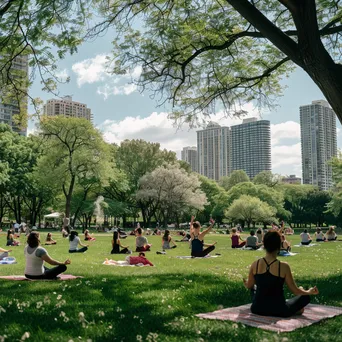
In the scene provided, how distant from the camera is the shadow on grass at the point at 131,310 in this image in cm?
503

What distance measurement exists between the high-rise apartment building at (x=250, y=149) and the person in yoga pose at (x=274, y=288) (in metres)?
149

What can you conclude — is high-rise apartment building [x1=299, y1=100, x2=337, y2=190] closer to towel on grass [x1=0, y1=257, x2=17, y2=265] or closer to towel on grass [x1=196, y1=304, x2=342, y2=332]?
towel on grass [x1=0, y1=257, x2=17, y2=265]

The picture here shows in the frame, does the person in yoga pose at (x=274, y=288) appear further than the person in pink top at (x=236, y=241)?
No

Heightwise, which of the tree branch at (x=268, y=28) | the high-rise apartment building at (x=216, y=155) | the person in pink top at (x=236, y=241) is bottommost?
the person in pink top at (x=236, y=241)

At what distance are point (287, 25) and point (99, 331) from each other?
39.2ft

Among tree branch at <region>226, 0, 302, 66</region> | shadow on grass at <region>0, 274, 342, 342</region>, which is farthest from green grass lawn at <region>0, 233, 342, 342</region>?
tree branch at <region>226, 0, 302, 66</region>

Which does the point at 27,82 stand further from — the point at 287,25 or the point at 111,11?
the point at 287,25

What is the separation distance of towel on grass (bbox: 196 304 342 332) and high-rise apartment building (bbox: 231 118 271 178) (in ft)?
489

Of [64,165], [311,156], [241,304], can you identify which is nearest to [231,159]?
[311,156]

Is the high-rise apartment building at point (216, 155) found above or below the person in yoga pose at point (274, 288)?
above

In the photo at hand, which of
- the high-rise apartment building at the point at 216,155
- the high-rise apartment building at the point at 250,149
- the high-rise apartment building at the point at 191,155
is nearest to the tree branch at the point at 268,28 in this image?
the high-rise apartment building at the point at 216,155

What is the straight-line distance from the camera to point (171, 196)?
73188 mm

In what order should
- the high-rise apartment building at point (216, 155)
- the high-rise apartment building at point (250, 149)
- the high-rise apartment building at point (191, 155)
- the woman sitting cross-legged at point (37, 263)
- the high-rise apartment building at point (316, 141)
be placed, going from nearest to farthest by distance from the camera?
1. the woman sitting cross-legged at point (37, 263)
2. the high-rise apartment building at point (316, 141)
3. the high-rise apartment building at point (250, 149)
4. the high-rise apartment building at point (216, 155)
5. the high-rise apartment building at point (191, 155)

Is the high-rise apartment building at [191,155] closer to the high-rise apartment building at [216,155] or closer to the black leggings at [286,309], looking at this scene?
the high-rise apartment building at [216,155]
